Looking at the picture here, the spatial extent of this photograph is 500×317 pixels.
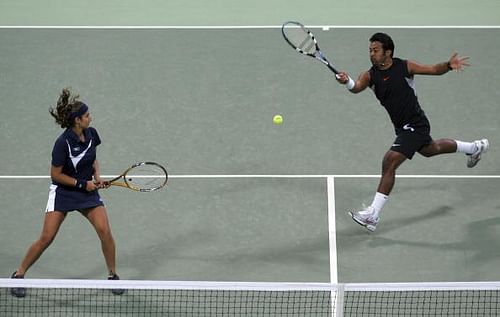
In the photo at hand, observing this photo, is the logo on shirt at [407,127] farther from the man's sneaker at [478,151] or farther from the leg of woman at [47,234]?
the leg of woman at [47,234]

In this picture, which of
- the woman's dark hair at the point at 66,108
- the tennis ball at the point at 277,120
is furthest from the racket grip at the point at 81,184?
the tennis ball at the point at 277,120

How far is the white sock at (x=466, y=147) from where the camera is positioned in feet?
33.5

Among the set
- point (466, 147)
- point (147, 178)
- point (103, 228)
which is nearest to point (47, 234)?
point (103, 228)

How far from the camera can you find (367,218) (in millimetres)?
9688

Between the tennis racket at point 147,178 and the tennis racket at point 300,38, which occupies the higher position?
the tennis racket at point 300,38

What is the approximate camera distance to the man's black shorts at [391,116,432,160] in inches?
383

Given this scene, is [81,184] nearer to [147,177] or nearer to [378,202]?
[147,177]

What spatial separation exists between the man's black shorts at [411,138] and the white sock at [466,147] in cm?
50

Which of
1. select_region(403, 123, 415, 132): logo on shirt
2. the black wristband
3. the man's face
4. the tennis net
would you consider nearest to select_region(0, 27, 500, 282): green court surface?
the tennis net

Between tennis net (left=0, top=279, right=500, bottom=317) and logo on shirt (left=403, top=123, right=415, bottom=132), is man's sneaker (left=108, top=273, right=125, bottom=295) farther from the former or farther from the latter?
logo on shirt (left=403, top=123, right=415, bottom=132)

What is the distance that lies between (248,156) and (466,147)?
2.29 metres

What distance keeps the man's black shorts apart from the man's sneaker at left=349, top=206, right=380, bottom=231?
60cm

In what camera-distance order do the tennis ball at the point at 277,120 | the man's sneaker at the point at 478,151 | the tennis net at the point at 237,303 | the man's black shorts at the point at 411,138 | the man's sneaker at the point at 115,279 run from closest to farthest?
1. the tennis net at the point at 237,303
2. the man's sneaker at the point at 115,279
3. the man's black shorts at the point at 411,138
4. the man's sneaker at the point at 478,151
5. the tennis ball at the point at 277,120
